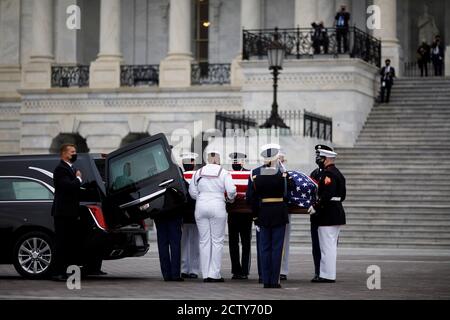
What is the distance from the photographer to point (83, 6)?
54.5 meters

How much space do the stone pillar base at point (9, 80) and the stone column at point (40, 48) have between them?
1498 millimetres

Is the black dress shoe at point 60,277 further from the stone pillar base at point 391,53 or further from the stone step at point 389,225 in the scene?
the stone pillar base at point 391,53

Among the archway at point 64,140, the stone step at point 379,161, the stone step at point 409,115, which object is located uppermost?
the stone step at point 409,115

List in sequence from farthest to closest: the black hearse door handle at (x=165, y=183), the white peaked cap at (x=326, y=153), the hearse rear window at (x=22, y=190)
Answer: the hearse rear window at (x=22, y=190) < the white peaked cap at (x=326, y=153) < the black hearse door handle at (x=165, y=183)

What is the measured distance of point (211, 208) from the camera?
20.8 metres

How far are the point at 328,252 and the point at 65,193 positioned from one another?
4.19 meters

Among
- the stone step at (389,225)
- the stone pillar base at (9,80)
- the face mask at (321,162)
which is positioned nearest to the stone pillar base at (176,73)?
the stone pillar base at (9,80)

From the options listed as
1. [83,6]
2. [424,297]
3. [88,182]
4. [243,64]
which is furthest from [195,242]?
[83,6]

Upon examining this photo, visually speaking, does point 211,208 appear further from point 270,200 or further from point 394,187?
point 394,187

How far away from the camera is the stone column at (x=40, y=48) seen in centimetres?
5091

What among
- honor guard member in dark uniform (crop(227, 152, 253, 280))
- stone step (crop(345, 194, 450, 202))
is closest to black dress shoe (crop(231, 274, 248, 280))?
honor guard member in dark uniform (crop(227, 152, 253, 280))

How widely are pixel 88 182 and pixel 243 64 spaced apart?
73.9 ft

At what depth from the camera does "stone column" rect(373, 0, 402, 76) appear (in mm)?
46219
